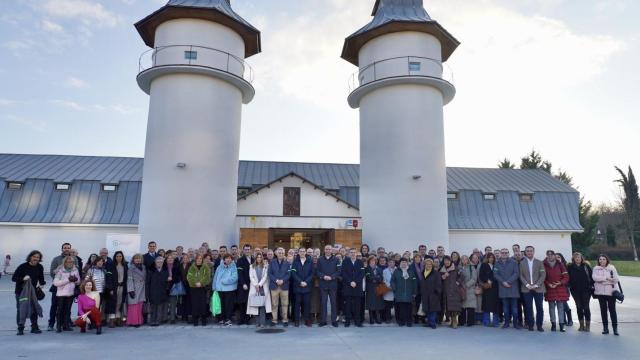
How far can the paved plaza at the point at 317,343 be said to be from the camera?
7297mm

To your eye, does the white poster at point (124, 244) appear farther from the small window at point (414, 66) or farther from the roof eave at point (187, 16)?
the small window at point (414, 66)

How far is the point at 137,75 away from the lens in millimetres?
17297

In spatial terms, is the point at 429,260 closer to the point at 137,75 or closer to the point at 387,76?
the point at 387,76

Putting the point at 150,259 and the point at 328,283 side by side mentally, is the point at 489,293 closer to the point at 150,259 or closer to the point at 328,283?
the point at 328,283

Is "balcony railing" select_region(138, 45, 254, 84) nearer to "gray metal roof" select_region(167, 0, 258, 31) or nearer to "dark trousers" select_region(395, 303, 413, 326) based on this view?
"gray metal roof" select_region(167, 0, 258, 31)

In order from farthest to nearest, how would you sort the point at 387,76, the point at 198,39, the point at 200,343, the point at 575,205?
the point at 575,205
the point at 387,76
the point at 198,39
the point at 200,343

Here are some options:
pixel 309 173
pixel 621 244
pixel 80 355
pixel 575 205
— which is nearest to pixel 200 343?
pixel 80 355

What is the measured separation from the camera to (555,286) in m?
9.83

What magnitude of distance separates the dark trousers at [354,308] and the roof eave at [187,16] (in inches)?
499

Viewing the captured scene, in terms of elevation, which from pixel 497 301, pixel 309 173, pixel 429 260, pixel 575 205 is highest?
pixel 309 173

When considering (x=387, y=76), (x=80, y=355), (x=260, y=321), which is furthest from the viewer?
(x=387, y=76)

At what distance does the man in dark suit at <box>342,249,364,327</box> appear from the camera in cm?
1015

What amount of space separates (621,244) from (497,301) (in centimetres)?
5538

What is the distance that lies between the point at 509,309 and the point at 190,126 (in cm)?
1272
